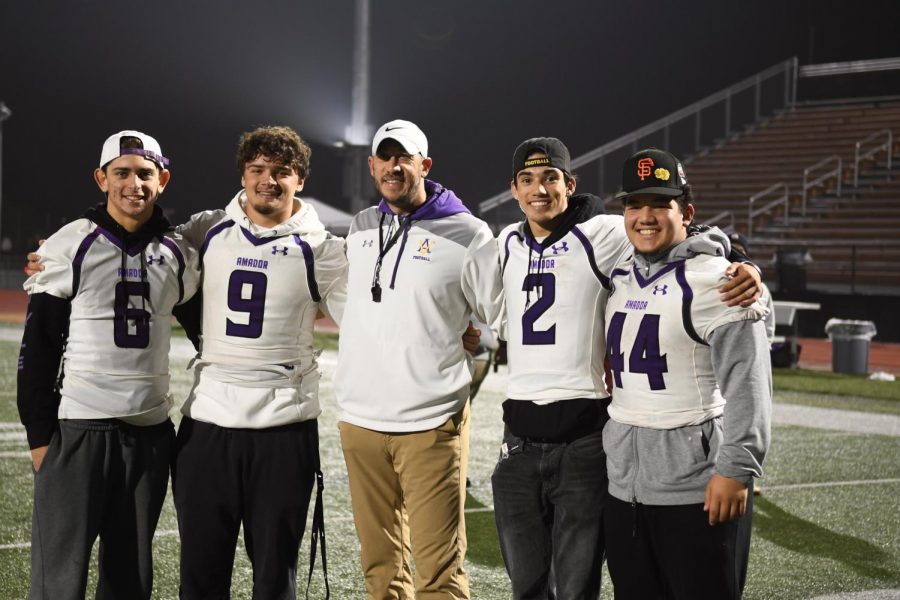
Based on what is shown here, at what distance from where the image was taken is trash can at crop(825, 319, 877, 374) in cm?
1254

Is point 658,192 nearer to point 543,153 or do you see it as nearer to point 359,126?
point 543,153

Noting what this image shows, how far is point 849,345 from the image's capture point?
12.7 meters

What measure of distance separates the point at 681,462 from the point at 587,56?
24125mm

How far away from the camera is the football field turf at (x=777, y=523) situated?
4527 mm

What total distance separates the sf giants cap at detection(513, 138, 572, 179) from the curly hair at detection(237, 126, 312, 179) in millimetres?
720

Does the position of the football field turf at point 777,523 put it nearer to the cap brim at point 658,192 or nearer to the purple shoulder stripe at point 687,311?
the purple shoulder stripe at point 687,311

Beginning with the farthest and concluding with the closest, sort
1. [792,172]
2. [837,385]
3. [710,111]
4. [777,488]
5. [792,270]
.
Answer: [710,111] < [792,172] < [792,270] < [837,385] < [777,488]

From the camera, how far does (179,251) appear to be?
11.4 ft

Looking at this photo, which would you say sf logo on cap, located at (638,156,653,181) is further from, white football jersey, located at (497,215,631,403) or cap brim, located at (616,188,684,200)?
white football jersey, located at (497,215,631,403)

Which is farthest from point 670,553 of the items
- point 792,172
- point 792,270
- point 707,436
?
point 792,172

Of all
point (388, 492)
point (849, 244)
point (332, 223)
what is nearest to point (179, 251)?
point (388, 492)

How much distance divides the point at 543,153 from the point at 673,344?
0.80 m

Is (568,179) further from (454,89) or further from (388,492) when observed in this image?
(454,89)

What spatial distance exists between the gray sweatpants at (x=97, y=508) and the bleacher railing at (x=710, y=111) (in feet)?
→ 62.3
